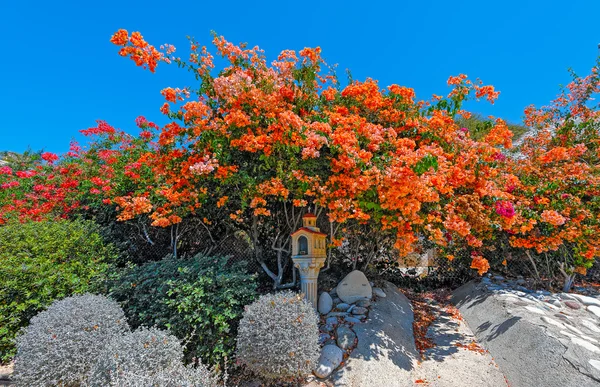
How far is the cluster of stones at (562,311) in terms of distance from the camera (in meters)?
3.54

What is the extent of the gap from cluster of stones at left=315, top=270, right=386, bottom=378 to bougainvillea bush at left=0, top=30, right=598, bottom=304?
2.20ft

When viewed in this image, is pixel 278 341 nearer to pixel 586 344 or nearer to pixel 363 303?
pixel 363 303

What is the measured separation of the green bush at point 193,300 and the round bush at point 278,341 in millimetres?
304

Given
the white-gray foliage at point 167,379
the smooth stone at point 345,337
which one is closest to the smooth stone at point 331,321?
the smooth stone at point 345,337

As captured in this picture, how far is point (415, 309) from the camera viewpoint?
557 centimetres

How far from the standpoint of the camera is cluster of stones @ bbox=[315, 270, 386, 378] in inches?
144

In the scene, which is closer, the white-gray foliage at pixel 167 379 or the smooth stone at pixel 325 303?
the white-gray foliage at pixel 167 379

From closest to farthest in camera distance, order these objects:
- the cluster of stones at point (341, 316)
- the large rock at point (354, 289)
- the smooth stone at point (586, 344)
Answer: the smooth stone at point (586, 344) → the cluster of stones at point (341, 316) → the large rock at point (354, 289)

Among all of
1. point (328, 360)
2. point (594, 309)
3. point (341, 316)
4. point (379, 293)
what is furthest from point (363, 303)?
point (594, 309)

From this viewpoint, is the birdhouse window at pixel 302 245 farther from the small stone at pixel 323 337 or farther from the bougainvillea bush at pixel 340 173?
the small stone at pixel 323 337

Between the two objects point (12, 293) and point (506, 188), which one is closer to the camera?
point (12, 293)

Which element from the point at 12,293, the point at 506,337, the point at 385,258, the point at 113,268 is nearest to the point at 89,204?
the point at 113,268

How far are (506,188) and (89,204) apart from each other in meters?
6.39

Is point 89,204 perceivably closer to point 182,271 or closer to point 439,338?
point 182,271
